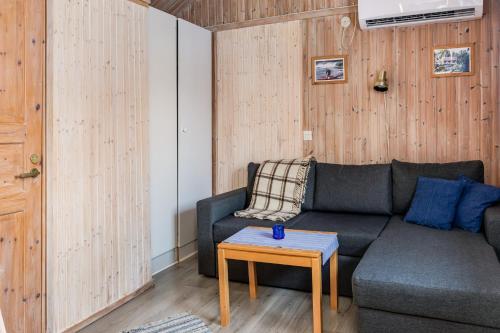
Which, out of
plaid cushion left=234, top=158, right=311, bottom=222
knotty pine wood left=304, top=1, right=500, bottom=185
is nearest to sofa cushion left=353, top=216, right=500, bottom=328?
plaid cushion left=234, top=158, right=311, bottom=222

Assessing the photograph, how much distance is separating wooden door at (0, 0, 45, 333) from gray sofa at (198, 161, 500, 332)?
129cm

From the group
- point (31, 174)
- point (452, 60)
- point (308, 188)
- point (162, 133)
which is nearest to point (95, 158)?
point (31, 174)

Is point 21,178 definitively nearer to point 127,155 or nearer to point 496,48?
point 127,155

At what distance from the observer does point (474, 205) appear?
2836 millimetres

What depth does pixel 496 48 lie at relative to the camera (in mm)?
3332

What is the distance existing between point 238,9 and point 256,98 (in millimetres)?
959

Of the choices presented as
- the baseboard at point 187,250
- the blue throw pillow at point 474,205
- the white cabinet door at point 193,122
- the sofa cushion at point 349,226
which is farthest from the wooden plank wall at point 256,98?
the blue throw pillow at point 474,205

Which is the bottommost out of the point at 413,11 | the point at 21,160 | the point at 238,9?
the point at 21,160

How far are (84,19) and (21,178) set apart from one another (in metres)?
1.03

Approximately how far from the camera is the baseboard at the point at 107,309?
2.44m

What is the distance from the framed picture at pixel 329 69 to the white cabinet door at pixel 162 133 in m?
1.32

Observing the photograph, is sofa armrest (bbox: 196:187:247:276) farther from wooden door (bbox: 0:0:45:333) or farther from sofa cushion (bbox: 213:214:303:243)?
wooden door (bbox: 0:0:45:333)

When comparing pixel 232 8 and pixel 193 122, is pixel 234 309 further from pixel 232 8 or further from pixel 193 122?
pixel 232 8

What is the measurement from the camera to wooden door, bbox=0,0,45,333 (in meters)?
2.08
